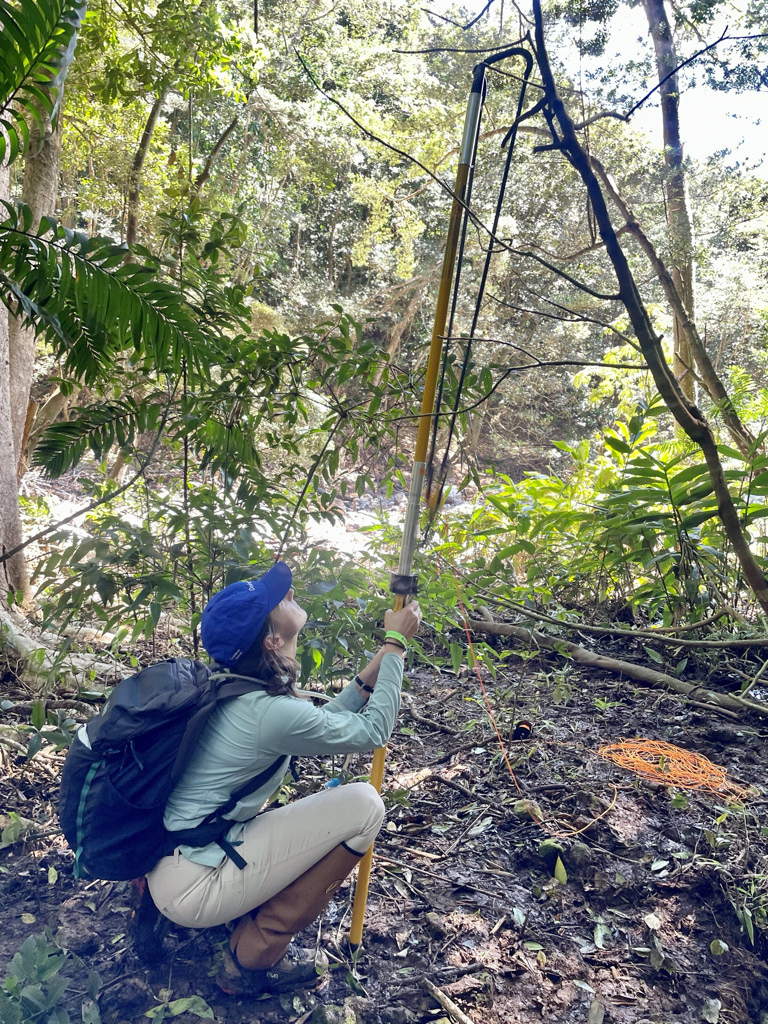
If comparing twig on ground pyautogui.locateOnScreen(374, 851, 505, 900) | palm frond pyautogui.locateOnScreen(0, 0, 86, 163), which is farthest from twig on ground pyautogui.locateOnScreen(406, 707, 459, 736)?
palm frond pyautogui.locateOnScreen(0, 0, 86, 163)

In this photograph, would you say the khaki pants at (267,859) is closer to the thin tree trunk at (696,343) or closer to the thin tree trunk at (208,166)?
the thin tree trunk at (696,343)

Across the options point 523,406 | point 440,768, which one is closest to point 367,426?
point 440,768

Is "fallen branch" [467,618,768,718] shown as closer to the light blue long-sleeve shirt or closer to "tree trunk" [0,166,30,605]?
the light blue long-sleeve shirt

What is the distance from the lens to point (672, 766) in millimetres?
3002

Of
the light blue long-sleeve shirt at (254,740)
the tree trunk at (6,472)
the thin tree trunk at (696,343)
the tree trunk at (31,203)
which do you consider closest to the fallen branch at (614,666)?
the thin tree trunk at (696,343)

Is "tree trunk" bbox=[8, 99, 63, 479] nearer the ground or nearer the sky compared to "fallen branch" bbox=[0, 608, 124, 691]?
nearer the sky

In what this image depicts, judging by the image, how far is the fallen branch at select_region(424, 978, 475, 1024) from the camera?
188cm

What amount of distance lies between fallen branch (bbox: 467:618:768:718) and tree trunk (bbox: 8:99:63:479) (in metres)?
3.12

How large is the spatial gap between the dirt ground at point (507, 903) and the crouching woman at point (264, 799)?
0.23 meters

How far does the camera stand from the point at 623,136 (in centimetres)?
705

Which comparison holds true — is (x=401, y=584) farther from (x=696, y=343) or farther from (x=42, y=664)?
(x=42, y=664)

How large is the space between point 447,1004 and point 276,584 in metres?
1.21

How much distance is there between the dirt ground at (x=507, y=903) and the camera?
6.47 ft

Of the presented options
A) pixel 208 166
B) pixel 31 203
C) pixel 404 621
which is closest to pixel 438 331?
pixel 404 621
